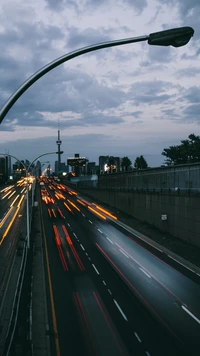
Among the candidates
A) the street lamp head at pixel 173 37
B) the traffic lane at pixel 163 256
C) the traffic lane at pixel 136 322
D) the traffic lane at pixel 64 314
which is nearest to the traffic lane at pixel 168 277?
the traffic lane at pixel 163 256

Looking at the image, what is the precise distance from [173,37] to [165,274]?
23987 millimetres

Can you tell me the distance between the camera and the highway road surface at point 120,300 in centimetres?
→ 1691

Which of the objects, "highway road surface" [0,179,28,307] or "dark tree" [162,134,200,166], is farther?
"dark tree" [162,134,200,166]

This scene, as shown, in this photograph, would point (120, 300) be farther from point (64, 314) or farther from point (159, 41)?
point (159, 41)

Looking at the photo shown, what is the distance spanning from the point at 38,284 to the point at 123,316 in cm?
845

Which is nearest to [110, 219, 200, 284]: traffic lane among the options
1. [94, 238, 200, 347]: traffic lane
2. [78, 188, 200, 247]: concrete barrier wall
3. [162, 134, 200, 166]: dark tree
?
[94, 238, 200, 347]: traffic lane

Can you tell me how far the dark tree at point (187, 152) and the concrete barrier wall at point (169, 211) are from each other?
29746 mm

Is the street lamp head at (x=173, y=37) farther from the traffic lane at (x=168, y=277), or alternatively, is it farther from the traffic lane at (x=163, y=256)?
the traffic lane at (x=163, y=256)

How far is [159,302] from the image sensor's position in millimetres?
22344

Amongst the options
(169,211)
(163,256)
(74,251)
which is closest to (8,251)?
(74,251)

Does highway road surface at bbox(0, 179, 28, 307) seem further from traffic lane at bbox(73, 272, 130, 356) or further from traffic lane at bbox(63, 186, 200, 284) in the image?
traffic lane at bbox(63, 186, 200, 284)

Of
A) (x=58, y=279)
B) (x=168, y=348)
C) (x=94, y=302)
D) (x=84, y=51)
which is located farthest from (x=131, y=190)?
(x=84, y=51)

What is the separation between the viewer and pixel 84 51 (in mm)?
8172

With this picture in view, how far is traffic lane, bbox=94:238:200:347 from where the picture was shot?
1814 cm
